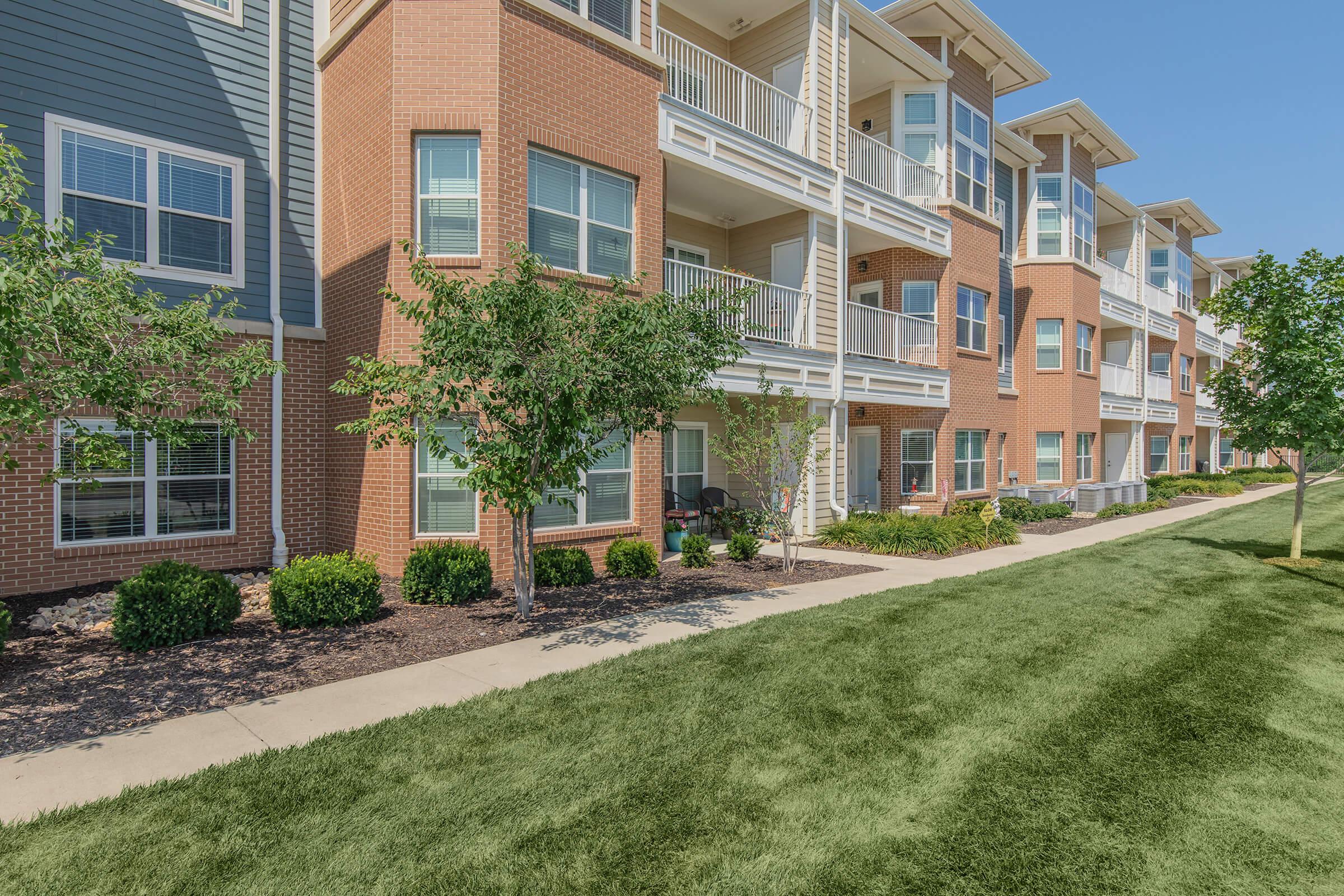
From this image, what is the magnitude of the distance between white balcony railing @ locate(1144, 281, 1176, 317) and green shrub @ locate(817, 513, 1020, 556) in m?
20.2

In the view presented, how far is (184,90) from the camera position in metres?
10.2

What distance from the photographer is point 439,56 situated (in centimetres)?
978

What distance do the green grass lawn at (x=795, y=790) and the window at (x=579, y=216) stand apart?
6121 millimetres

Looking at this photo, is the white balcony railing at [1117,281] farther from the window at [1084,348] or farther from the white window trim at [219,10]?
the white window trim at [219,10]

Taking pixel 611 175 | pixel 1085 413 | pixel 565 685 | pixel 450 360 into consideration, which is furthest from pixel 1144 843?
pixel 1085 413

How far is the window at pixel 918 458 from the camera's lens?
60.0 ft

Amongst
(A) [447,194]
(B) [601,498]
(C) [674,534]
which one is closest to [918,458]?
(C) [674,534]

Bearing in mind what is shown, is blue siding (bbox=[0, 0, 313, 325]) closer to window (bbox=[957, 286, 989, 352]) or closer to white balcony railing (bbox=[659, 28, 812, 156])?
white balcony railing (bbox=[659, 28, 812, 156])

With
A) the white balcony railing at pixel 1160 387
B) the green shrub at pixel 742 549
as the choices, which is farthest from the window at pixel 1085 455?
the green shrub at pixel 742 549

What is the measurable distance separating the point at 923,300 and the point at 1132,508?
36.0ft

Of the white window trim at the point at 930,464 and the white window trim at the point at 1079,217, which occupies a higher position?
the white window trim at the point at 1079,217

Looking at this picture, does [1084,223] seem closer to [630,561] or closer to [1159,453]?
[1159,453]

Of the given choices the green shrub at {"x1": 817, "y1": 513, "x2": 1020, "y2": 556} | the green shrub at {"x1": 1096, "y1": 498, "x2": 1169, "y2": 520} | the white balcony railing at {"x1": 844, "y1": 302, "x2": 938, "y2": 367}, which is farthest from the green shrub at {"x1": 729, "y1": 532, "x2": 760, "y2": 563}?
the green shrub at {"x1": 1096, "y1": 498, "x2": 1169, "y2": 520}

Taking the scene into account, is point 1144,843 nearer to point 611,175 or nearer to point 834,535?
point 611,175
